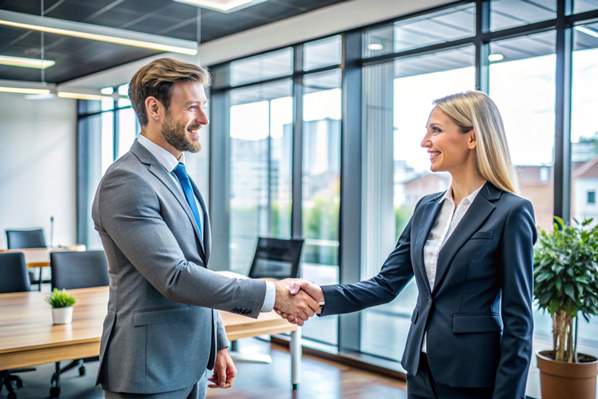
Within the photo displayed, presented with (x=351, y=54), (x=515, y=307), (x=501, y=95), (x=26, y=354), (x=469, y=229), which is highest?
(x=351, y=54)

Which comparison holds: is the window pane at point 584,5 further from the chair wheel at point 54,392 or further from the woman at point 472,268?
the chair wheel at point 54,392

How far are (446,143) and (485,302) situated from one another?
0.49 m

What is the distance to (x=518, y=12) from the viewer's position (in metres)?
4.18

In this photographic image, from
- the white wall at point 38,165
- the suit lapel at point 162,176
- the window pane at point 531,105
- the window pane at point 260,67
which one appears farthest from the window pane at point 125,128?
the suit lapel at point 162,176

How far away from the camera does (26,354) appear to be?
2.66 m

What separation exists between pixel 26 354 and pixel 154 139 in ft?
4.55

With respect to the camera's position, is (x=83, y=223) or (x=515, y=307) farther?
(x=83, y=223)

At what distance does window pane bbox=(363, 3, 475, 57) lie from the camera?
452 cm

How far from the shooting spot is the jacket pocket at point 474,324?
69.8 inches

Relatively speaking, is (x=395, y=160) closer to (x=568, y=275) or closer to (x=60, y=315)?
(x=568, y=275)

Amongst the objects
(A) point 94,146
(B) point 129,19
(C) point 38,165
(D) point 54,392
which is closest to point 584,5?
(B) point 129,19

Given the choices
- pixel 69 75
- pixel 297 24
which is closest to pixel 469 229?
pixel 297 24

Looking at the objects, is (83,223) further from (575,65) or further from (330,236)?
(575,65)

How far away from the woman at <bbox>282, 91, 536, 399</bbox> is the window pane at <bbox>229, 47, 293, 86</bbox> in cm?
414
